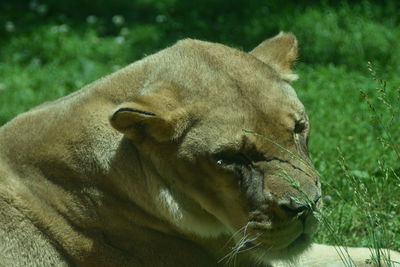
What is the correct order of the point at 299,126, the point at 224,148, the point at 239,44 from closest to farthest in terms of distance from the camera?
the point at 224,148 < the point at 299,126 < the point at 239,44

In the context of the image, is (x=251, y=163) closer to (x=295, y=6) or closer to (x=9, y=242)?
(x=9, y=242)

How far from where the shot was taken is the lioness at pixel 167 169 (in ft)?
13.0

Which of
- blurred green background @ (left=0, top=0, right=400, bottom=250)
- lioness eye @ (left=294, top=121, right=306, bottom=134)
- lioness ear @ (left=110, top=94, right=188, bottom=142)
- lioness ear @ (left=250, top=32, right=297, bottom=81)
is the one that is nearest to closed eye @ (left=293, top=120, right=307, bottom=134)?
lioness eye @ (left=294, top=121, right=306, bottom=134)

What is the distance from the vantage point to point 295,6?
10.1 m

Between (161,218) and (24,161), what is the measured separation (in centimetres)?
75

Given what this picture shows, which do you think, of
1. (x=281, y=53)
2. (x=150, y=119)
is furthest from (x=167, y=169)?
(x=281, y=53)

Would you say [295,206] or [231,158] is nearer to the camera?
[295,206]

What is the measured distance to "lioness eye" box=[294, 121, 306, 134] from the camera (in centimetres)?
408

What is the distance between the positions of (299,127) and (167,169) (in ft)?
2.11

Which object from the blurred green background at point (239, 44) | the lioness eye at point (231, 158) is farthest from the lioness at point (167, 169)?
the blurred green background at point (239, 44)

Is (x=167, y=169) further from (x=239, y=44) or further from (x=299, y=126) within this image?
(x=239, y=44)

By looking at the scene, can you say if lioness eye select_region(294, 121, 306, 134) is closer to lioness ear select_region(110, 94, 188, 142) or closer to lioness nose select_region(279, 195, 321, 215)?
lioness nose select_region(279, 195, 321, 215)

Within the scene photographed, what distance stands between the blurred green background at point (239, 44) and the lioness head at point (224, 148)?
188cm

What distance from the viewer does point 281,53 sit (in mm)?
4656
